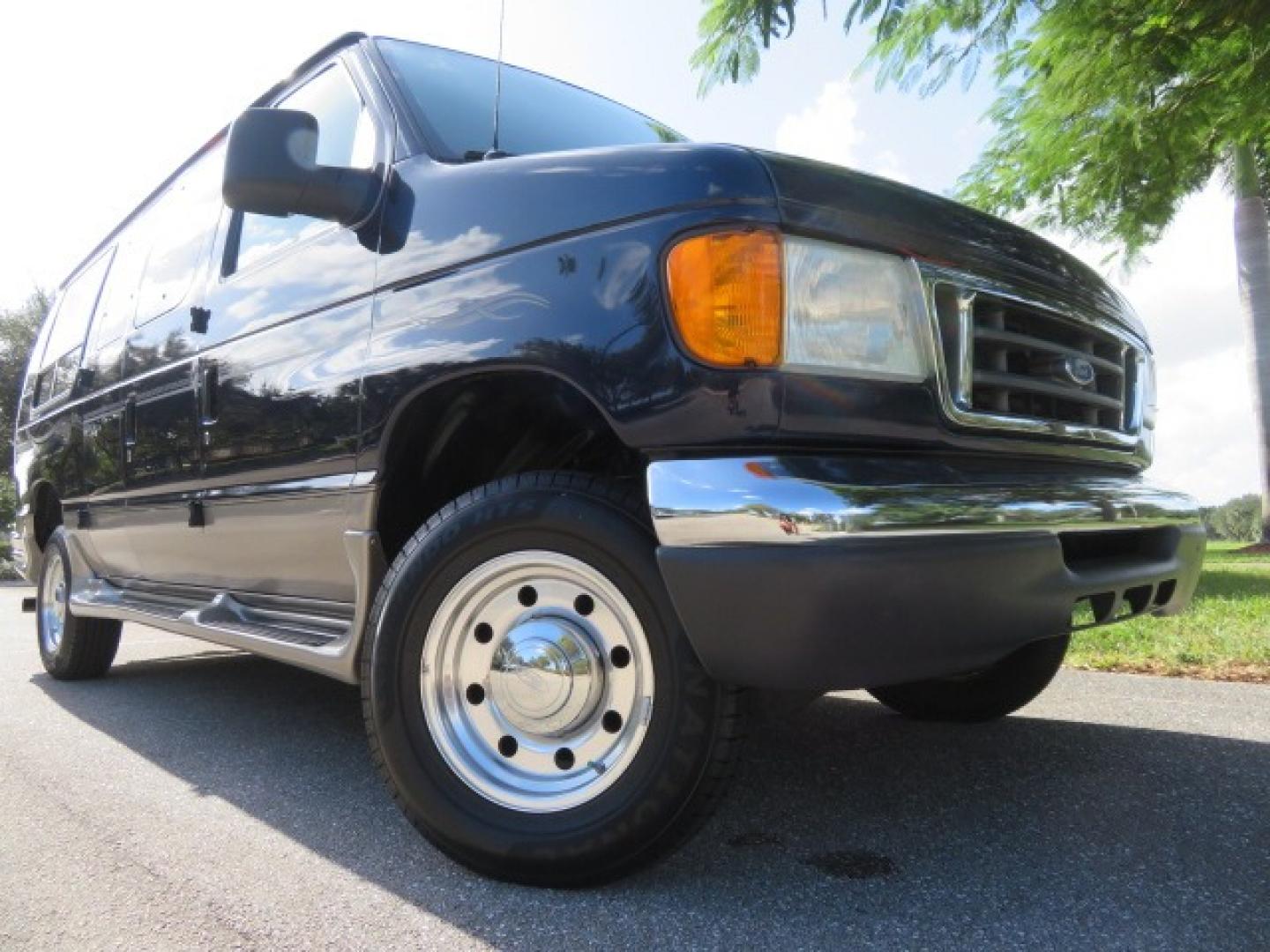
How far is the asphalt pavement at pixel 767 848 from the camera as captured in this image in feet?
5.64

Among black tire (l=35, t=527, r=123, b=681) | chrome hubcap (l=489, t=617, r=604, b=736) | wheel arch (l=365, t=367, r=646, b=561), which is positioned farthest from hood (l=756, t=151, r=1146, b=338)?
black tire (l=35, t=527, r=123, b=681)

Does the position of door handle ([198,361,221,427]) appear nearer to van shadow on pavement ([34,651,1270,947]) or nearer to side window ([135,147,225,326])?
side window ([135,147,225,326])

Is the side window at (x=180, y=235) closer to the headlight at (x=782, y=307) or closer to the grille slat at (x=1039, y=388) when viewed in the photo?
the headlight at (x=782, y=307)

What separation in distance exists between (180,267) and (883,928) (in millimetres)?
3417

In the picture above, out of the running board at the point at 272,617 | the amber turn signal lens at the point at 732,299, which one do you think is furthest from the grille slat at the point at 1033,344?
the running board at the point at 272,617

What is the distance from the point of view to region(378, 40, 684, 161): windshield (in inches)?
101

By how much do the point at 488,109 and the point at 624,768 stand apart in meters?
1.96

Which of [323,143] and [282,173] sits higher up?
[323,143]

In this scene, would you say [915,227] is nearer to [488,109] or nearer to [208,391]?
[488,109]

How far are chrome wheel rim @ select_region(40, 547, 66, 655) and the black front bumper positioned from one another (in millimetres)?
4264

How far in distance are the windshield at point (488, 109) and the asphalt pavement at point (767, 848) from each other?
1.79 meters

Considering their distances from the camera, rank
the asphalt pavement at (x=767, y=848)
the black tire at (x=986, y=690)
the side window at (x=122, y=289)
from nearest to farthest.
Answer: the asphalt pavement at (x=767, y=848)
the black tire at (x=986, y=690)
the side window at (x=122, y=289)

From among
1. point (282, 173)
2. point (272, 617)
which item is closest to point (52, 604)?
point (272, 617)

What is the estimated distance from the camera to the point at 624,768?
184 cm
